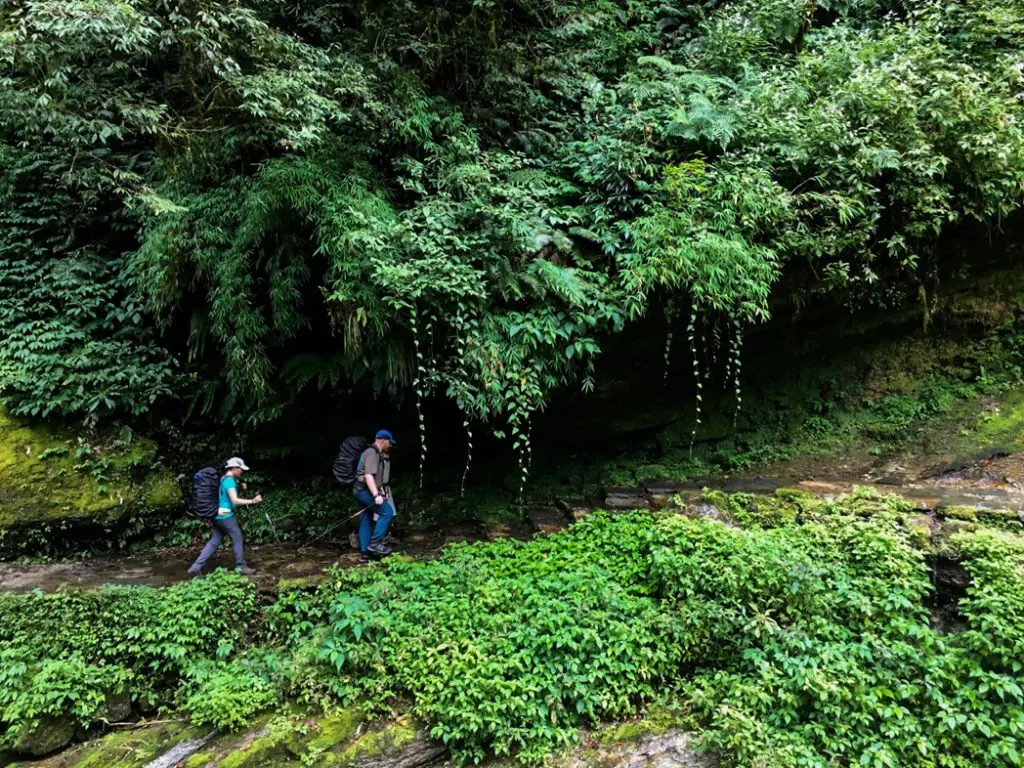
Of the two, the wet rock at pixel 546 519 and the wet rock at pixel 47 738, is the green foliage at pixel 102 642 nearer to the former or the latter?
the wet rock at pixel 47 738

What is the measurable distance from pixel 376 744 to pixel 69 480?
5.35 metres

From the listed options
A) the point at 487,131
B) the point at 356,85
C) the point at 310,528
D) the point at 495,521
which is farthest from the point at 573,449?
the point at 356,85

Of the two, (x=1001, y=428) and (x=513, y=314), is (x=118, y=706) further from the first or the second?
(x=1001, y=428)

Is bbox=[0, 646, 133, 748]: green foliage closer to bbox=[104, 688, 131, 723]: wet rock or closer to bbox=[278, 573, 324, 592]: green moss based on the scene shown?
bbox=[104, 688, 131, 723]: wet rock

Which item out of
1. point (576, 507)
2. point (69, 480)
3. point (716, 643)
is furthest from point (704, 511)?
point (69, 480)

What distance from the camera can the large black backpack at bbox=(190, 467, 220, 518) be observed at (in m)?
6.04

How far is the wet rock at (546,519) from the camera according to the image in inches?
266

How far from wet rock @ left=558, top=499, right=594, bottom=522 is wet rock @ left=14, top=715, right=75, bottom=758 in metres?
4.91

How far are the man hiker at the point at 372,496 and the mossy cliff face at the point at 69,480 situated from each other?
274cm

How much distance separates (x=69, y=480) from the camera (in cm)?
673

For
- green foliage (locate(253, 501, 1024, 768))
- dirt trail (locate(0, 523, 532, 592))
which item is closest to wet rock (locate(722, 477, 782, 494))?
green foliage (locate(253, 501, 1024, 768))

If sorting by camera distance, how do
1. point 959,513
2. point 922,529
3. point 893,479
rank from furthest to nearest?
point 893,479 < point 959,513 < point 922,529

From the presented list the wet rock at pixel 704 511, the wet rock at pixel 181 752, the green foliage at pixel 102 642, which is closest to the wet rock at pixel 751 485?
the wet rock at pixel 704 511

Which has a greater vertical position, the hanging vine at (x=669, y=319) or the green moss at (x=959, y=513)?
the hanging vine at (x=669, y=319)
